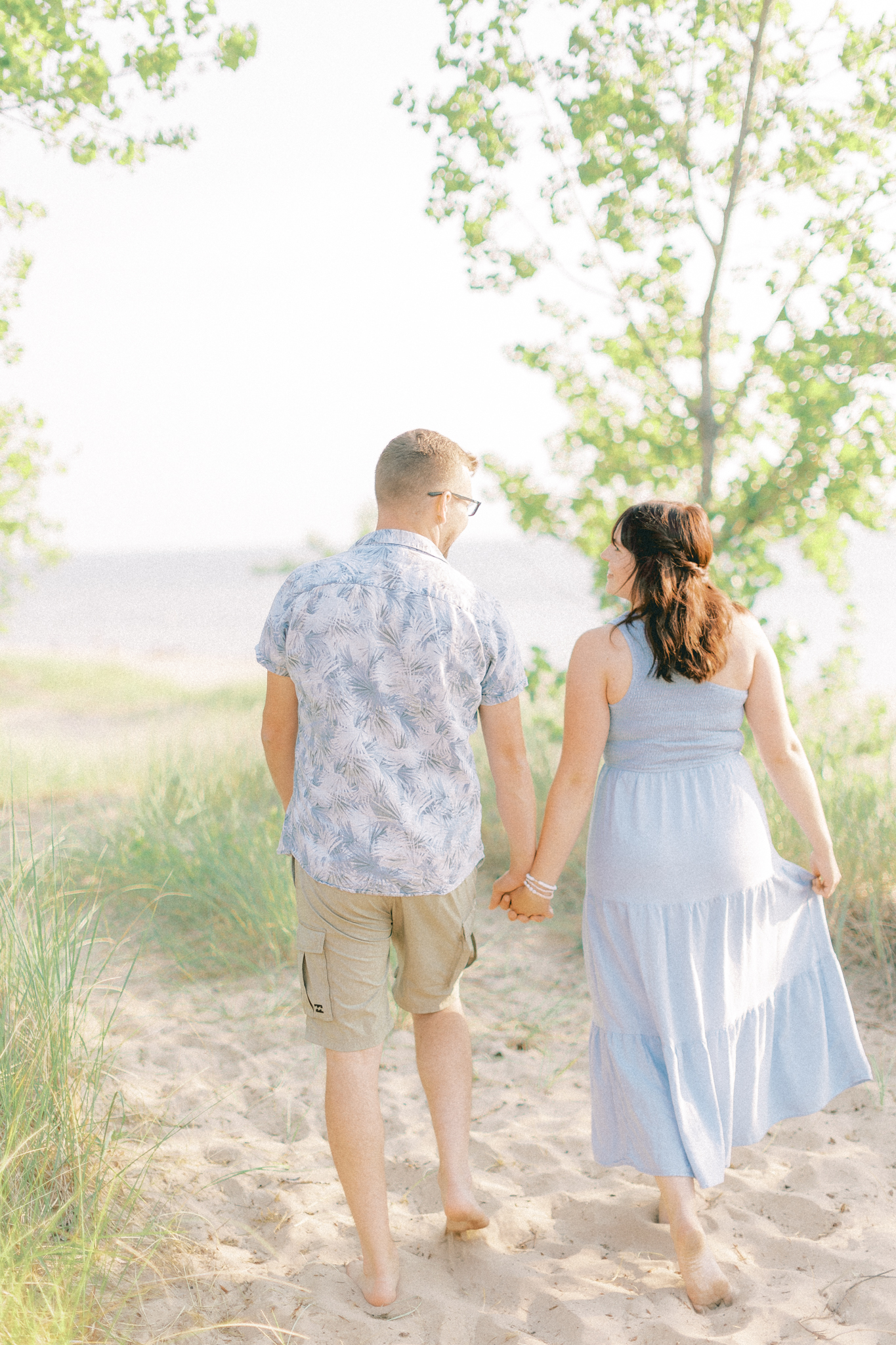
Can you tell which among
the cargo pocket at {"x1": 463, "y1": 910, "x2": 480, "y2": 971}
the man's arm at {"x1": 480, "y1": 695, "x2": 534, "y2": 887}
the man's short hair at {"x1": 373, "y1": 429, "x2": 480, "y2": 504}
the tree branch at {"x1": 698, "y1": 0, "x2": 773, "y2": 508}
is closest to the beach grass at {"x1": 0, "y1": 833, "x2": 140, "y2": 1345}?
the cargo pocket at {"x1": 463, "y1": 910, "x2": 480, "y2": 971}

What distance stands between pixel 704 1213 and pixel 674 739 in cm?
129

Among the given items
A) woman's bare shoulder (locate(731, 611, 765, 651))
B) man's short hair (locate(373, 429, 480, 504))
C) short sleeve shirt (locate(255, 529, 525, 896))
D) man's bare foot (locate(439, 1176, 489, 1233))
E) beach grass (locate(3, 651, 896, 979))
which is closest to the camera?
short sleeve shirt (locate(255, 529, 525, 896))

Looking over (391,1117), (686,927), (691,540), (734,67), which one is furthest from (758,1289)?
(734,67)

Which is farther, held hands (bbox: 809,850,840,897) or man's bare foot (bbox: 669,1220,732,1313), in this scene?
held hands (bbox: 809,850,840,897)

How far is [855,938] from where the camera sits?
3.77 m

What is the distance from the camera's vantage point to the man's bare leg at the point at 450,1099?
229cm

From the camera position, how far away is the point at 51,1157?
2.11m

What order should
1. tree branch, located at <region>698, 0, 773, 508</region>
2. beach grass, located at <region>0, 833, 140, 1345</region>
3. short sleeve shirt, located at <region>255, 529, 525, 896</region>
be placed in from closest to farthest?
1. beach grass, located at <region>0, 833, 140, 1345</region>
2. short sleeve shirt, located at <region>255, 529, 525, 896</region>
3. tree branch, located at <region>698, 0, 773, 508</region>

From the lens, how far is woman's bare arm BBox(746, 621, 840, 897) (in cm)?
221

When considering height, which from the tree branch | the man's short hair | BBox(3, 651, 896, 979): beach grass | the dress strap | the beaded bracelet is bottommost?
BBox(3, 651, 896, 979): beach grass

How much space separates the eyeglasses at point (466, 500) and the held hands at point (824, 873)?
114 cm

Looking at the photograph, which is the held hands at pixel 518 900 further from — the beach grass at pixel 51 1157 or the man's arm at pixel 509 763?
the beach grass at pixel 51 1157

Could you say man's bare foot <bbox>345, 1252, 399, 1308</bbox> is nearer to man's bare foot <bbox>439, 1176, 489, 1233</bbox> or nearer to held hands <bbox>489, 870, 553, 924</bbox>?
man's bare foot <bbox>439, 1176, 489, 1233</bbox>

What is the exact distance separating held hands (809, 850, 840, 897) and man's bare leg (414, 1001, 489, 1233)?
92 cm
